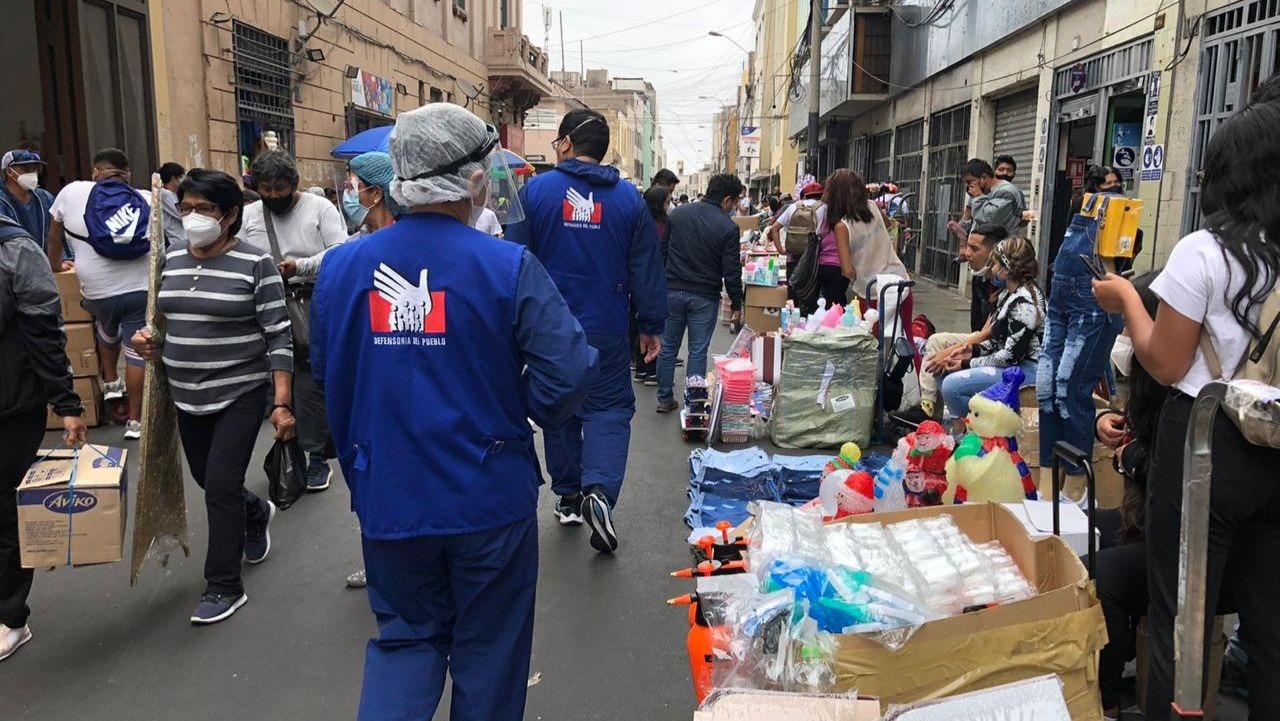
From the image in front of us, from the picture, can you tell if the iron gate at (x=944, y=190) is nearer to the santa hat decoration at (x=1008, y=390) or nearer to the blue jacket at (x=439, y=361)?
the santa hat decoration at (x=1008, y=390)

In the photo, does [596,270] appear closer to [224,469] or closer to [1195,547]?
[224,469]

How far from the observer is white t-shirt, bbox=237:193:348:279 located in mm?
4965

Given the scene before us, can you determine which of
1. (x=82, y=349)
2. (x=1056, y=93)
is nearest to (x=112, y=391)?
(x=82, y=349)

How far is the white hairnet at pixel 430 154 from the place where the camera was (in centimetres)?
225

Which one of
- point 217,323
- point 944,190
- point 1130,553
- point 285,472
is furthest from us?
point 944,190

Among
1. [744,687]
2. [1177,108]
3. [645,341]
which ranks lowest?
[744,687]

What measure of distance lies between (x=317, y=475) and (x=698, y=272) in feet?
10.6

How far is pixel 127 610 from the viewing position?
387 centimetres

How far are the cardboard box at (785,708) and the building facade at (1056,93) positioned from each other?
21.5 ft

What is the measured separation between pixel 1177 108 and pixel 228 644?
8315 millimetres

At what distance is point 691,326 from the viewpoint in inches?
279

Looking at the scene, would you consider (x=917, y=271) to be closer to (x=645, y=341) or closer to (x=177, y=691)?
(x=645, y=341)

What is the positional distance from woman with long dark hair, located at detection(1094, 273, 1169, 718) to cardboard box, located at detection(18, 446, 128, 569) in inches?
140

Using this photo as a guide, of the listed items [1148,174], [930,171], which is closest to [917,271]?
[930,171]
